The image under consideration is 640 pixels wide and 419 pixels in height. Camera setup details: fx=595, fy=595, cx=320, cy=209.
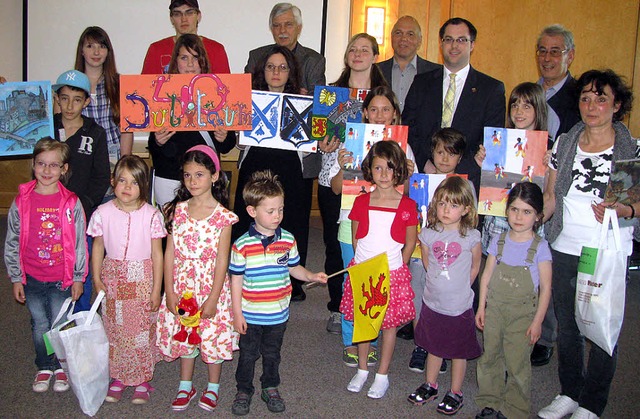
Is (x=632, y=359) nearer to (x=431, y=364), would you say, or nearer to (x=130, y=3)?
(x=431, y=364)

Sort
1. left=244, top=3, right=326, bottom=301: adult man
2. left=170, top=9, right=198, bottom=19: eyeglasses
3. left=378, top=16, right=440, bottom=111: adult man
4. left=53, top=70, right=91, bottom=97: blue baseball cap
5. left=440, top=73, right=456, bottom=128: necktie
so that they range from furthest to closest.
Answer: left=378, top=16, right=440, bottom=111: adult man, left=244, top=3, right=326, bottom=301: adult man, left=170, top=9, right=198, bottom=19: eyeglasses, left=440, top=73, right=456, bottom=128: necktie, left=53, top=70, right=91, bottom=97: blue baseball cap

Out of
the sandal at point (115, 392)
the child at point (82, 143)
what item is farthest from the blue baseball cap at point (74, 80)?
the sandal at point (115, 392)

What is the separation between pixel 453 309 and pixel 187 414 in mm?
1356

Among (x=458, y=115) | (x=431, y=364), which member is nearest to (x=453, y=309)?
(x=431, y=364)

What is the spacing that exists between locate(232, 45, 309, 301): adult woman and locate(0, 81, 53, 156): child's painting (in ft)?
3.85

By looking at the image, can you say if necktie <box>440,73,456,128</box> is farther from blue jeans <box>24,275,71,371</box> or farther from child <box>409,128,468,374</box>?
blue jeans <box>24,275,71,371</box>

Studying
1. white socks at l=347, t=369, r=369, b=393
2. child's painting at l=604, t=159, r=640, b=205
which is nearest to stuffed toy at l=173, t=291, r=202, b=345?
white socks at l=347, t=369, r=369, b=393

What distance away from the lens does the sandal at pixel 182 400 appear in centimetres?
283

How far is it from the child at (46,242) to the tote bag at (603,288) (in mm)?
2360

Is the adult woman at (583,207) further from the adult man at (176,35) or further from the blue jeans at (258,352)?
the adult man at (176,35)

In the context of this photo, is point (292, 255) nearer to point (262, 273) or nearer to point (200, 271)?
point (262, 273)

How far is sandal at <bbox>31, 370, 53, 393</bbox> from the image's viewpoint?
2.95m

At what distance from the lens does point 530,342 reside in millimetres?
2732

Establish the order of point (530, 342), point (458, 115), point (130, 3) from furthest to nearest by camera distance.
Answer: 1. point (130, 3)
2. point (458, 115)
3. point (530, 342)
